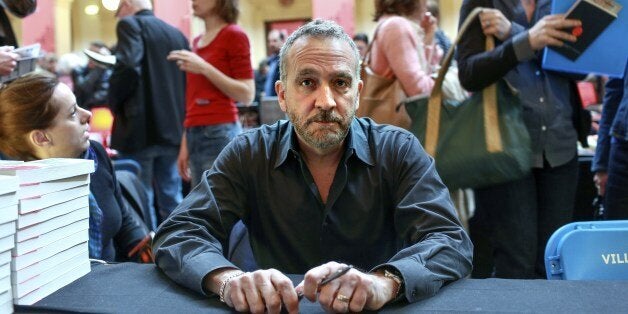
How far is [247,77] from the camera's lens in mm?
3084

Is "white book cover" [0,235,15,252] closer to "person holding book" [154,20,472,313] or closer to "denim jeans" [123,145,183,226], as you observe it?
"person holding book" [154,20,472,313]

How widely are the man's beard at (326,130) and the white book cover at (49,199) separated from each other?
52 centimetres

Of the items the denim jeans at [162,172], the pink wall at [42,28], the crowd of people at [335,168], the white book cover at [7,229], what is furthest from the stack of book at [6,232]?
the pink wall at [42,28]

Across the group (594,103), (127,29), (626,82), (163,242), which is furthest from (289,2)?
(163,242)

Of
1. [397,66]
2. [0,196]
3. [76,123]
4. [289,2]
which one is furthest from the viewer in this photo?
[289,2]

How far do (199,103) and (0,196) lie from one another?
200 centimetres

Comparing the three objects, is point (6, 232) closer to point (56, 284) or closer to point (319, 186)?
point (56, 284)

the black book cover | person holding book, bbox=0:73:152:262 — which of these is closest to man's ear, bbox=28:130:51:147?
person holding book, bbox=0:73:152:262

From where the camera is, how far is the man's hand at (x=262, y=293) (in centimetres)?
107

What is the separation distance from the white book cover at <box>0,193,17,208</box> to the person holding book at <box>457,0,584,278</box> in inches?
64.6

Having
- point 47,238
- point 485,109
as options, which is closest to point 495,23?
point 485,109

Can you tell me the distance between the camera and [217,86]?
3.03 meters

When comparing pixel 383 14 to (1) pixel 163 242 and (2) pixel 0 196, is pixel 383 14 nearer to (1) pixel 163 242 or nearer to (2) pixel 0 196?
(1) pixel 163 242

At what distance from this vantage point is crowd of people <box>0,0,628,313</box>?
50.3 inches
